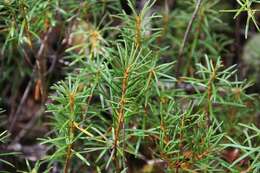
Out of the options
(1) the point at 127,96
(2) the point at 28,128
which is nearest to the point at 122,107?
(1) the point at 127,96

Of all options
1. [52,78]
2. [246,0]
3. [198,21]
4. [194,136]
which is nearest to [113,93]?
[194,136]

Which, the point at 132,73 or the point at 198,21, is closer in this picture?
the point at 132,73

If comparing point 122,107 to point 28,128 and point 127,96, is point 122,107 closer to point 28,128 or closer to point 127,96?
point 127,96

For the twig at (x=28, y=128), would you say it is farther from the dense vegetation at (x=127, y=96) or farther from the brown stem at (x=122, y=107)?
the brown stem at (x=122, y=107)

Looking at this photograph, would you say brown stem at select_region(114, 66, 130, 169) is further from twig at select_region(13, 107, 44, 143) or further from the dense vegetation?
twig at select_region(13, 107, 44, 143)

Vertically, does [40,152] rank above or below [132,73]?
below

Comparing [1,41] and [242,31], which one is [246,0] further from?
[242,31]

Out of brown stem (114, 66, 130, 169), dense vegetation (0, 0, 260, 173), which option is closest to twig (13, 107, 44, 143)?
dense vegetation (0, 0, 260, 173)

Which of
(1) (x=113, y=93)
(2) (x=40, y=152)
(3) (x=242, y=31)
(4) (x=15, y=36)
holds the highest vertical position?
(4) (x=15, y=36)
